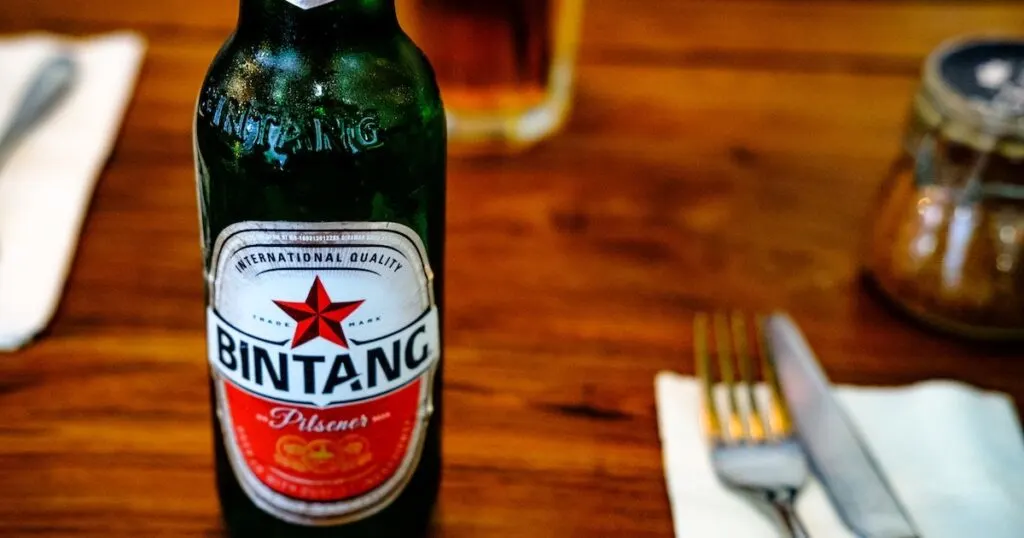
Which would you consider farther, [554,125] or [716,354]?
[554,125]

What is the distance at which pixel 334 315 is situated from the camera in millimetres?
453

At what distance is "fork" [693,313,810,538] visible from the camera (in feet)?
1.82

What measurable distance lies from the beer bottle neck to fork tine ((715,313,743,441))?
0.94 feet

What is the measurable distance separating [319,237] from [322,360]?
6 centimetres

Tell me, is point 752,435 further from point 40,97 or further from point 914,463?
point 40,97

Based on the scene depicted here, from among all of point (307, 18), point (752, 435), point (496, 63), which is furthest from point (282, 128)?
point (496, 63)

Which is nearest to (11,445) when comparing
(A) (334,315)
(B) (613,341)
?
(A) (334,315)

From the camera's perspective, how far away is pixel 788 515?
54 centimetres

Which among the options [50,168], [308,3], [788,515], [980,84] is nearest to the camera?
[308,3]

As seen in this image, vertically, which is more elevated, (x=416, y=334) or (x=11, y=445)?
(x=416, y=334)

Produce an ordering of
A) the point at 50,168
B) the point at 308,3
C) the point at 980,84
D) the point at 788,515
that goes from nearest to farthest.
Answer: the point at 308,3 → the point at 788,515 → the point at 980,84 → the point at 50,168

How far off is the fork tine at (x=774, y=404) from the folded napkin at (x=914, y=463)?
0.03 meters

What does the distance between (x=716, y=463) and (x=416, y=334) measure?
0.19 metres

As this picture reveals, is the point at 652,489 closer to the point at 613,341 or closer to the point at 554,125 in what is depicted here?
the point at 613,341
